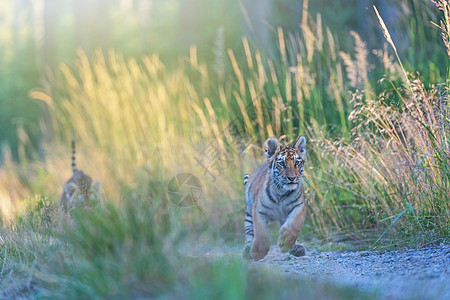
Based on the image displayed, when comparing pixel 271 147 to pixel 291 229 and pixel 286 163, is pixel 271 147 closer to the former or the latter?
pixel 286 163

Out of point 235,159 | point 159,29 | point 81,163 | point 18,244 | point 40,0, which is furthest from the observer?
point 159,29

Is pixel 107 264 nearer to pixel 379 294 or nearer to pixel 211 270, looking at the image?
pixel 211 270

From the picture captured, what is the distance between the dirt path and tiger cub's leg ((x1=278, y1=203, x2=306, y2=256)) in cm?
17

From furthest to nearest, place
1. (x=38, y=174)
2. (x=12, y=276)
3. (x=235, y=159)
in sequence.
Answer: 1. (x=38, y=174)
2. (x=235, y=159)
3. (x=12, y=276)

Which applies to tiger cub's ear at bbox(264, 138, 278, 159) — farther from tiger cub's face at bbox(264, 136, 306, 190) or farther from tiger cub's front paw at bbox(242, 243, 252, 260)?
tiger cub's front paw at bbox(242, 243, 252, 260)

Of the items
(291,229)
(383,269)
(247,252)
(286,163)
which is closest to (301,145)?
(286,163)

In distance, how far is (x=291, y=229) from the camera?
409cm

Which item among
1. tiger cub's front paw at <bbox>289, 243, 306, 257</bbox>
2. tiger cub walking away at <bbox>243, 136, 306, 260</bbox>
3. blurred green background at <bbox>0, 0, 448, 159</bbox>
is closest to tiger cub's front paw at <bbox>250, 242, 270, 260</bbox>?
tiger cub walking away at <bbox>243, 136, 306, 260</bbox>

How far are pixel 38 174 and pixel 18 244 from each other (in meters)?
Answer: 5.34

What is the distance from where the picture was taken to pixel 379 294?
3396 millimetres

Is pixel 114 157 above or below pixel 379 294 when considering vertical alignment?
above

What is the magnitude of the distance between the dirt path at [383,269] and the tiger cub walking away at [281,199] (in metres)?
0.18

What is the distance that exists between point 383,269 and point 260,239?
87 cm

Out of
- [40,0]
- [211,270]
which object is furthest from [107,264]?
[40,0]
